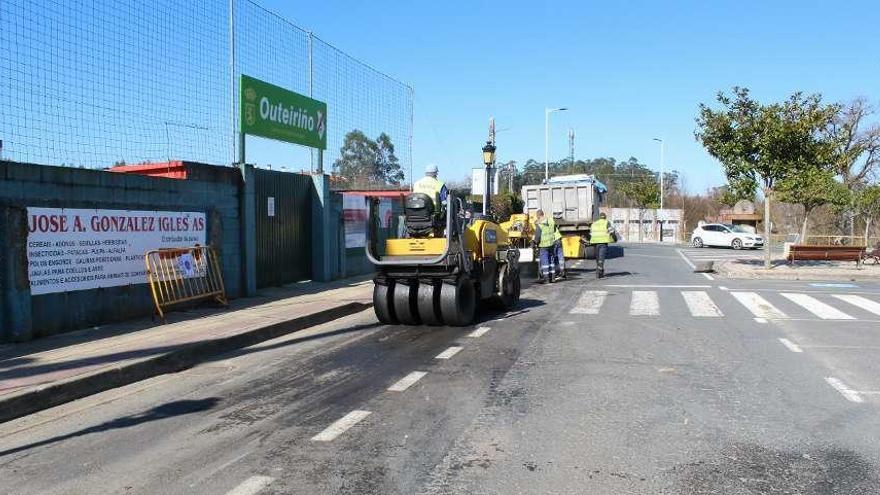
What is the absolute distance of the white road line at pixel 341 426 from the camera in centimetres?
520

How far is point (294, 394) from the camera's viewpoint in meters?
6.55

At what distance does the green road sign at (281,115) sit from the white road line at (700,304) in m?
8.75

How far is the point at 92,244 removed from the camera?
9.56m

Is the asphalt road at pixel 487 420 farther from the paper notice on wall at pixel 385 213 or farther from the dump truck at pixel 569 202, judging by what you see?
the dump truck at pixel 569 202

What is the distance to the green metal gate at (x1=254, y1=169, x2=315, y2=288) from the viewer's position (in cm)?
1395

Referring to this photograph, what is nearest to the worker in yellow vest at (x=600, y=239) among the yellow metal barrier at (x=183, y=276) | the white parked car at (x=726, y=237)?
the yellow metal barrier at (x=183, y=276)

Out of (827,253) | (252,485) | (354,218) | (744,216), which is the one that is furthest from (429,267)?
(744,216)

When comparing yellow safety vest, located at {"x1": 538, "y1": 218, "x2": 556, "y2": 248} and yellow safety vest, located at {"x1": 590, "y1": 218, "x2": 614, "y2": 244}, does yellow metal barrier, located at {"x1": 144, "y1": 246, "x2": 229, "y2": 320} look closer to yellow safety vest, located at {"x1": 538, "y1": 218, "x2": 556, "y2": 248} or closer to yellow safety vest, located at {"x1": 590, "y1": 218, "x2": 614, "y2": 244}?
yellow safety vest, located at {"x1": 538, "y1": 218, "x2": 556, "y2": 248}

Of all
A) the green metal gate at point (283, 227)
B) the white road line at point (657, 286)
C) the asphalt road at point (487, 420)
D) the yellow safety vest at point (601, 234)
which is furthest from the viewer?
the yellow safety vest at point (601, 234)

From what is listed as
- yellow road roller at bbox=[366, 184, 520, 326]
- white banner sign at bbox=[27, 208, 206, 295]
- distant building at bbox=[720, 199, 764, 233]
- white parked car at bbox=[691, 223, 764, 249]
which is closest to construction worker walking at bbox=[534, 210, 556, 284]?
yellow road roller at bbox=[366, 184, 520, 326]

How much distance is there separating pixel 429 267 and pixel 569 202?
17.2 metres

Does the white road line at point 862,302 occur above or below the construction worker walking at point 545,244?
below

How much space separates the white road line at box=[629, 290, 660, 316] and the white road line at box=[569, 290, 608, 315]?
612mm

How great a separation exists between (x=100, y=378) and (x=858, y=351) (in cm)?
871
